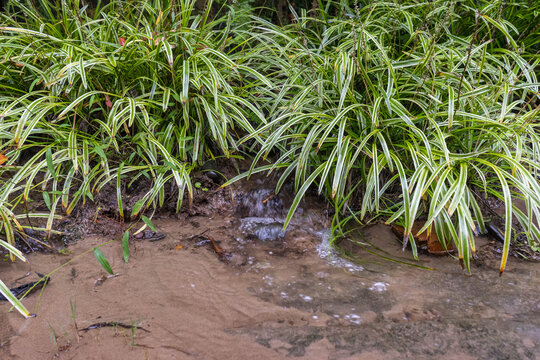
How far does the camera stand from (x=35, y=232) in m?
2.46

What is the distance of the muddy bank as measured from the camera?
168 centimetres

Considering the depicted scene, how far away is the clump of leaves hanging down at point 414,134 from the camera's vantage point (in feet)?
7.26

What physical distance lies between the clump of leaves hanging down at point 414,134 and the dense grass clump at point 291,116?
0.01 m

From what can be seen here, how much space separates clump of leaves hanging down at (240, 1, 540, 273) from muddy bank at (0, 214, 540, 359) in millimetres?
261

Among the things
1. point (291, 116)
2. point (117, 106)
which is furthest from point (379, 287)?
point (117, 106)

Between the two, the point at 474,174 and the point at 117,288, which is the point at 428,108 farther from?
the point at 117,288

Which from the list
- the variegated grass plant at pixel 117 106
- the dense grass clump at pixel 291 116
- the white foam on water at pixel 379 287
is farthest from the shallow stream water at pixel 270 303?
the variegated grass plant at pixel 117 106

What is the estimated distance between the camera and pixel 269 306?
6.56 feet

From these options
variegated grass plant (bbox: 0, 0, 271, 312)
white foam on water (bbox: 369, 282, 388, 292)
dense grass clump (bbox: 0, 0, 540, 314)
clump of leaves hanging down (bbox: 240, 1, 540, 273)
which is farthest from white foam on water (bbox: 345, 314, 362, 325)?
variegated grass plant (bbox: 0, 0, 271, 312)

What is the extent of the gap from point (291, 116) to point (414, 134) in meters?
0.79

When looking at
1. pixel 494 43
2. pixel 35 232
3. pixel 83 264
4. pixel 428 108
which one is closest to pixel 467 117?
pixel 428 108

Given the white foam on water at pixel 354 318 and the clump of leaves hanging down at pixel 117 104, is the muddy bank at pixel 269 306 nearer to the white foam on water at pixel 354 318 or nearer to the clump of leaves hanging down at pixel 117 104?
the white foam on water at pixel 354 318

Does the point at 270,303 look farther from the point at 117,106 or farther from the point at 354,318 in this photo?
the point at 117,106

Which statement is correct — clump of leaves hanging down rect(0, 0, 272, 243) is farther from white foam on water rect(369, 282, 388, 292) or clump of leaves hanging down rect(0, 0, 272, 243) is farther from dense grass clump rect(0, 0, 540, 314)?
white foam on water rect(369, 282, 388, 292)
